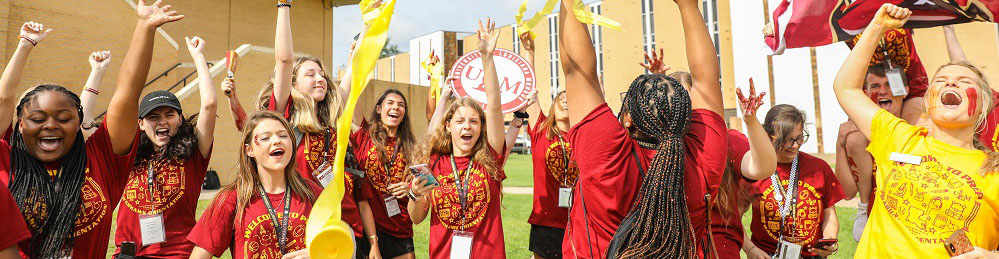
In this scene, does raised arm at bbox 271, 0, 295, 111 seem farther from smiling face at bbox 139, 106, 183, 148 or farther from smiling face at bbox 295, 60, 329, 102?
smiling face at bbox 139, 106, 183, 148

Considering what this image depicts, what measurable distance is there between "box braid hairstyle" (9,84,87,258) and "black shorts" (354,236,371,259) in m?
1.50

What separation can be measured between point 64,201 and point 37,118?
0.40 metres

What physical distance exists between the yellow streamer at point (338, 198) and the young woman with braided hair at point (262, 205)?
0.86 meters

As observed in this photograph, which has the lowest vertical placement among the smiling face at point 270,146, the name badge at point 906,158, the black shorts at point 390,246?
the black shorts at point 390,246

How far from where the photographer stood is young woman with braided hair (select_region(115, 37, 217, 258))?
11.8 feet

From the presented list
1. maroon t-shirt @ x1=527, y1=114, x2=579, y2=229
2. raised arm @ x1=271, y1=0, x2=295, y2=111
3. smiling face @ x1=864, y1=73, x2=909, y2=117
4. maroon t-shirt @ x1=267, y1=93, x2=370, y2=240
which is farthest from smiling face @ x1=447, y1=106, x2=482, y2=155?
smiling face @ x1=864, y1=73, x2=909, y2=117

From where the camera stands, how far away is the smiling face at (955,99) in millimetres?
2678

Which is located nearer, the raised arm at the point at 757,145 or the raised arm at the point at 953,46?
the raised arm at the point at 757,145

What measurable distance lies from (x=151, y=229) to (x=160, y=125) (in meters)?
0.62

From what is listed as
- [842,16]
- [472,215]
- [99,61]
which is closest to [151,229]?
[99,61]

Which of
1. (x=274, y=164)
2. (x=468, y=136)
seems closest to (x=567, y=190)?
(x=468, y=136)

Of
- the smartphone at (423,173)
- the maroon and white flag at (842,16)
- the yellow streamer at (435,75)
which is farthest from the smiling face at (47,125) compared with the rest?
the maroon and white flag at (842,16)

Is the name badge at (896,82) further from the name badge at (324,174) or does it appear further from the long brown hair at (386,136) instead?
the name badge at (324,174)

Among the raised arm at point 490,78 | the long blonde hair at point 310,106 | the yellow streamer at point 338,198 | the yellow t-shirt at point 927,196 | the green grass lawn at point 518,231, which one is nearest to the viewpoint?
the yellow streamer at point 338,198
